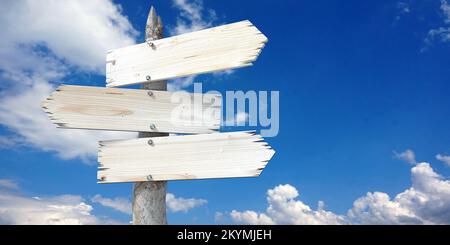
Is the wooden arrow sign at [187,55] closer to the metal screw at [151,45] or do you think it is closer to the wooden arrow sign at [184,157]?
the metal screw at [151,45]

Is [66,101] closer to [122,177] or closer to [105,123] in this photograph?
[105,123]

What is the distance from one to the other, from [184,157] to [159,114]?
17.6 inches

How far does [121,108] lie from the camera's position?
3510 millimetres

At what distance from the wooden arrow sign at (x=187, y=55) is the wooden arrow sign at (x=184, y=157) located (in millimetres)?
534

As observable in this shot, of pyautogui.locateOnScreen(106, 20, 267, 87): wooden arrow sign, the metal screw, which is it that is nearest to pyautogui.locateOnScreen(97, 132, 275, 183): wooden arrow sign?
pyautogui.locateOnScreen(106, 20, 267, 87): wooden arrow sign

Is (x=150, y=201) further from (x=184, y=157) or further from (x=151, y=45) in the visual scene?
A: (x=151, y=45)

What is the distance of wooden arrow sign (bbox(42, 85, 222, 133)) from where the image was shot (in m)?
3.44

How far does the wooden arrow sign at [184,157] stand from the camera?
3.05 meters

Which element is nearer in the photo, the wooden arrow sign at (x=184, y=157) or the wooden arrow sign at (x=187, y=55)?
the wooden arrow sign at (x=184, y=157)

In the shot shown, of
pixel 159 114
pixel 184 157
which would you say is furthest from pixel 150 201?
pixel 159 114

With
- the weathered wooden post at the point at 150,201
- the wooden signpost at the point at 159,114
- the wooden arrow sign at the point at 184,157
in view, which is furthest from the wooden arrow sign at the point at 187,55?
the wooden arrow sign at the point at 184,157
